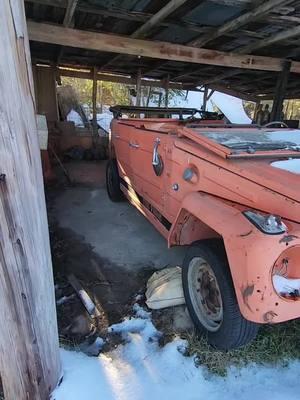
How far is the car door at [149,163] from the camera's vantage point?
3102 mm

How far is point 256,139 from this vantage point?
9.25 feet

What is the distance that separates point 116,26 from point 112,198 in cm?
279

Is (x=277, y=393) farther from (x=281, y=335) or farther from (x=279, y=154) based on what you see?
(x=279, y=154)

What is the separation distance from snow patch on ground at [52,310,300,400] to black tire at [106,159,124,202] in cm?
329

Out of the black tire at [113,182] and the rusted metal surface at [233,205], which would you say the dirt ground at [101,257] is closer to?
the black tire at [113,182]

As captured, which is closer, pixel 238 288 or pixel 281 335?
pixel 238 288

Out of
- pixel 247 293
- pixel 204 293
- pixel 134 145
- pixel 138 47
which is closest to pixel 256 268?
pixel 247 293

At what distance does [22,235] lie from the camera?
4.64ft

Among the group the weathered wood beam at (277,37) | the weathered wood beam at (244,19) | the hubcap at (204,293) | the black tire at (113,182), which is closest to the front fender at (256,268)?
the hubcap at (204,293)

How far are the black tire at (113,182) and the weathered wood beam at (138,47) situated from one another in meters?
1.87

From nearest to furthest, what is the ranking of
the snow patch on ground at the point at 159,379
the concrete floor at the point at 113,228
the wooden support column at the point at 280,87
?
the snow patch on ground at the point at 159,379
the concrete floor at the point at 113,228
the wooden support column at the point at 280,87

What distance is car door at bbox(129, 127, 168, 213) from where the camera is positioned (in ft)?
10.2

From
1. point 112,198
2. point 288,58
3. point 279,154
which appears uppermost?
point 288,58

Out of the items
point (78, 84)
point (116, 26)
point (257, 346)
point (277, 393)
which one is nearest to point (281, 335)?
point (257, 346)
